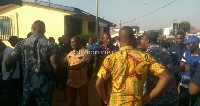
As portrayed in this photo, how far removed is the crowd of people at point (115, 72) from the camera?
110 inches

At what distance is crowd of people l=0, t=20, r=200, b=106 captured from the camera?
2795 millimetres

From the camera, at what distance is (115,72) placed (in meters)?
2.83

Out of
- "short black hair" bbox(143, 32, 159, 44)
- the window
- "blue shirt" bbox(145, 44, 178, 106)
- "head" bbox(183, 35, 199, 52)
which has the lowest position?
"blue shirt" bbox(145, 44, 178, 106)

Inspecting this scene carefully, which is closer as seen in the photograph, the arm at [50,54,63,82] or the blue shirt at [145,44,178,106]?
the blue shirt at [145,44,178,106]

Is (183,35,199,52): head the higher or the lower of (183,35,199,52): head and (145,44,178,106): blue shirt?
the higher

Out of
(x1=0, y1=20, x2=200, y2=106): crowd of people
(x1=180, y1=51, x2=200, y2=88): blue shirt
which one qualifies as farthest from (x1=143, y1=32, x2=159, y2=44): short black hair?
(x1=180, y1=51, x2=200, y2=88): blue shirt

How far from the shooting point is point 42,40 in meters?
3.76

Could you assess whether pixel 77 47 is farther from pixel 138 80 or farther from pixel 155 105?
pixel 138 80

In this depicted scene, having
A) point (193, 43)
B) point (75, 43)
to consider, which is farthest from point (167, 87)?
point (75, 43)

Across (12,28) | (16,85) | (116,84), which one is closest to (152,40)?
(116,84)

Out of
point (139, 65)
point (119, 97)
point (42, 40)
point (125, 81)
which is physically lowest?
point (119, 97)

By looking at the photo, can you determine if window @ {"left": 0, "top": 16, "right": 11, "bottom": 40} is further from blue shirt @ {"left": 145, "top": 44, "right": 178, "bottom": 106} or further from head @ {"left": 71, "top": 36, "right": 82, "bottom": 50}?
blue shirt @ {"left": 145, "top": 44, "right": 178, "bottom": 106}

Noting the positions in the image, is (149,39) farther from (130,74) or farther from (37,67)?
(37,67)

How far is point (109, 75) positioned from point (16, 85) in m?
3.72
